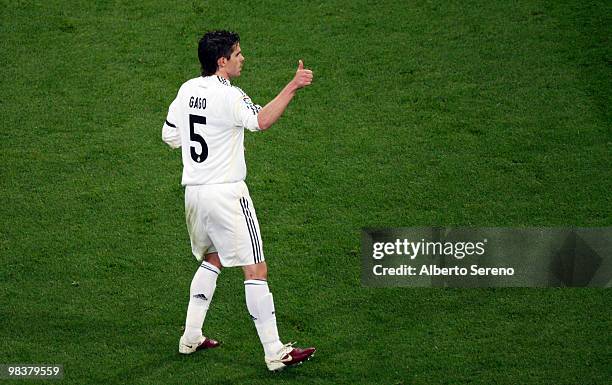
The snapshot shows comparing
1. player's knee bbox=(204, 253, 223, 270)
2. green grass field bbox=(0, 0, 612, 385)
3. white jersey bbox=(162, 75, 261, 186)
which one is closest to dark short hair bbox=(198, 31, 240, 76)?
white jersey bbox=(162, 75, 261, 186)

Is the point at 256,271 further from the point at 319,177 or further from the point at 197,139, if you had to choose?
the point at 319,177

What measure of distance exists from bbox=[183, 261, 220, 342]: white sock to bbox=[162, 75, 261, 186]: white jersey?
0.63 m

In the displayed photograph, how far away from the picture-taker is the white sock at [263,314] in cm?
674

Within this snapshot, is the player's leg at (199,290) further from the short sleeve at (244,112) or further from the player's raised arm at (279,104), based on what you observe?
the player's raised arm at (279,104)

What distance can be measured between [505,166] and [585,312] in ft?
6.08

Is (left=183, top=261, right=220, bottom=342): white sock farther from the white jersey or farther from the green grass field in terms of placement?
the white jersey

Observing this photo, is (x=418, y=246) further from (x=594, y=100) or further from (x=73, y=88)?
(x=73, y=88)

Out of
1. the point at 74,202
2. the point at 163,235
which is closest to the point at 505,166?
the point at 163,235

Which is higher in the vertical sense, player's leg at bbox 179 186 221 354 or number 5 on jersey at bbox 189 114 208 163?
number 5 on jersey at bbox 189 114 208 163

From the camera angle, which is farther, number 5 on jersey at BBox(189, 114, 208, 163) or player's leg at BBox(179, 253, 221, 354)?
player's leg at BBox(179, 253, 221, 354)

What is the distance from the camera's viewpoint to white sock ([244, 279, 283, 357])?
6.74 m

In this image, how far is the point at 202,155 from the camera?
671 centimetres

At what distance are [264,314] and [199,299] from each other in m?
0.49

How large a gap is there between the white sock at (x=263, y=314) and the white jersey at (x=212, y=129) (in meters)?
0.68
